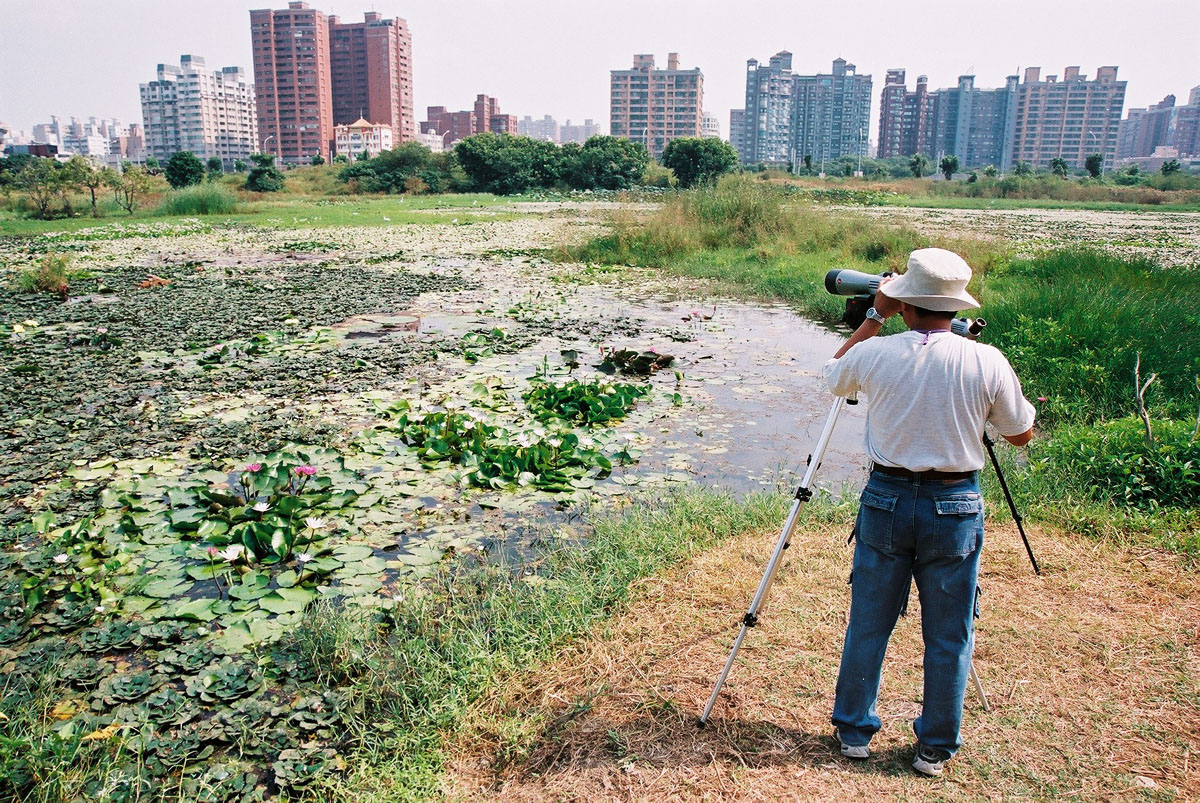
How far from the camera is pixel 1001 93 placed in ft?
393

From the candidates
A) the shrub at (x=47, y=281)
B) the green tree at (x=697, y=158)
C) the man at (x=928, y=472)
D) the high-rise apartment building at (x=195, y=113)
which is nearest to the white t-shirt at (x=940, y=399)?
the man at (x=928, y=472)

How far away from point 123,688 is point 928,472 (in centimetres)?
279

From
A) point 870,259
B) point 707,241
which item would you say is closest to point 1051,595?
point 870,259

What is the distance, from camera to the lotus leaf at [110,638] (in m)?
3.11

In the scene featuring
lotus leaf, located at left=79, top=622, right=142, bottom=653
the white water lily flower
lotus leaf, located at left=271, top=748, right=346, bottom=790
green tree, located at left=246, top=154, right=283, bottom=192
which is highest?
green tree, located at left=246, top=154, right=283, bottom=192

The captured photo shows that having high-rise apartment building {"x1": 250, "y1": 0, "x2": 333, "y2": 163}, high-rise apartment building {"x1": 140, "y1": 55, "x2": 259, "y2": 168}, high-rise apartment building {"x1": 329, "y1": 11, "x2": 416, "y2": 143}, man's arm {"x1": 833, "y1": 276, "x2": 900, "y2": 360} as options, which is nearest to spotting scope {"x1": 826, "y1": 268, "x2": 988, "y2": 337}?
man's arm {"x1": 833, "y1": 276, "x2": 900, "y2": 360}

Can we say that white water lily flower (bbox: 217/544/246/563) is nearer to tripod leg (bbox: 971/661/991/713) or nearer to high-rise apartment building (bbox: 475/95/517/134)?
tripod leg (bbox: 971/661/991/713)

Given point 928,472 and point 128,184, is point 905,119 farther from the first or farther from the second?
point 928,472

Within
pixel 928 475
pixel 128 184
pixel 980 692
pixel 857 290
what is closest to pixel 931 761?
pixel 980 692

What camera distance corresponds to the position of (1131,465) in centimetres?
445

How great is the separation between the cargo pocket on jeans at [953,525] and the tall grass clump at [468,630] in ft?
5.02

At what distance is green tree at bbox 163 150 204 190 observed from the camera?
4084 centimetres

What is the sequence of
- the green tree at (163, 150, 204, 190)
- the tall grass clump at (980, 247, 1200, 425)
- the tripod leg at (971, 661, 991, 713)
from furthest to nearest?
the green tree at (163, 150, 204, 190)
the tall grass clump at (980, 247, 1200, 425)
the tripod leg at (971, 661, 991, 713)

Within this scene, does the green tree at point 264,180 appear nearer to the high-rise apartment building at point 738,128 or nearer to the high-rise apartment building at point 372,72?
the high-rise apartment building at point 372,72
